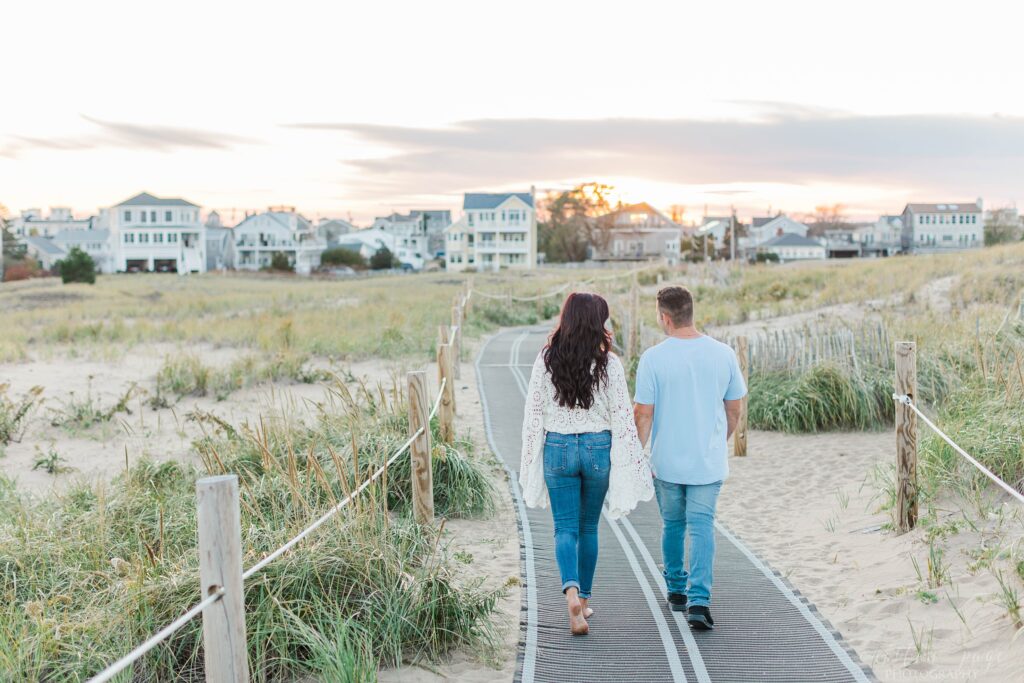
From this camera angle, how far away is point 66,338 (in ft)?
77.1

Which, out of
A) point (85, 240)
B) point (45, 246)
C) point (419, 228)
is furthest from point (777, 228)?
point (45, 246)

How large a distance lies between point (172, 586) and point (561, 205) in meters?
91.0

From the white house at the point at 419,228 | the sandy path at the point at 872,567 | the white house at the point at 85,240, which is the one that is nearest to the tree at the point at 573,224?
the white house at the point at 419,228

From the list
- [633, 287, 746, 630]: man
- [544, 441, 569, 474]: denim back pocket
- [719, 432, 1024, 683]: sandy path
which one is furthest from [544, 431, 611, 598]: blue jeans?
[719, 432, 1024, 683]: sandy path

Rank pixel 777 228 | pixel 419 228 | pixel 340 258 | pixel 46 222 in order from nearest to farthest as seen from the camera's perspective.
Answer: pixel 340 258 → pixel 419 228 → pixel 777 228 → pixel 46 222

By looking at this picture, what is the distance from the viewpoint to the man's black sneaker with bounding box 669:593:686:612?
557 centimetres

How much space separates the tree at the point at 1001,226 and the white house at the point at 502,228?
36039mm

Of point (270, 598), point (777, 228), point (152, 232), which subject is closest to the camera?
point (270, 598)

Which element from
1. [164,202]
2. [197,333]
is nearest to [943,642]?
[197,333]

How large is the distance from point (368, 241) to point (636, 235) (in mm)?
28085

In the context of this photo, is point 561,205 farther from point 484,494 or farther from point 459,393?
point 484,494

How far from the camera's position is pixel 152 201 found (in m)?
81.1

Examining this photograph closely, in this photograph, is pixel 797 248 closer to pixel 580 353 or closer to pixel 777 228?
pixel 777 228

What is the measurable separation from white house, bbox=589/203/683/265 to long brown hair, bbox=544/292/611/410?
8337 cm
